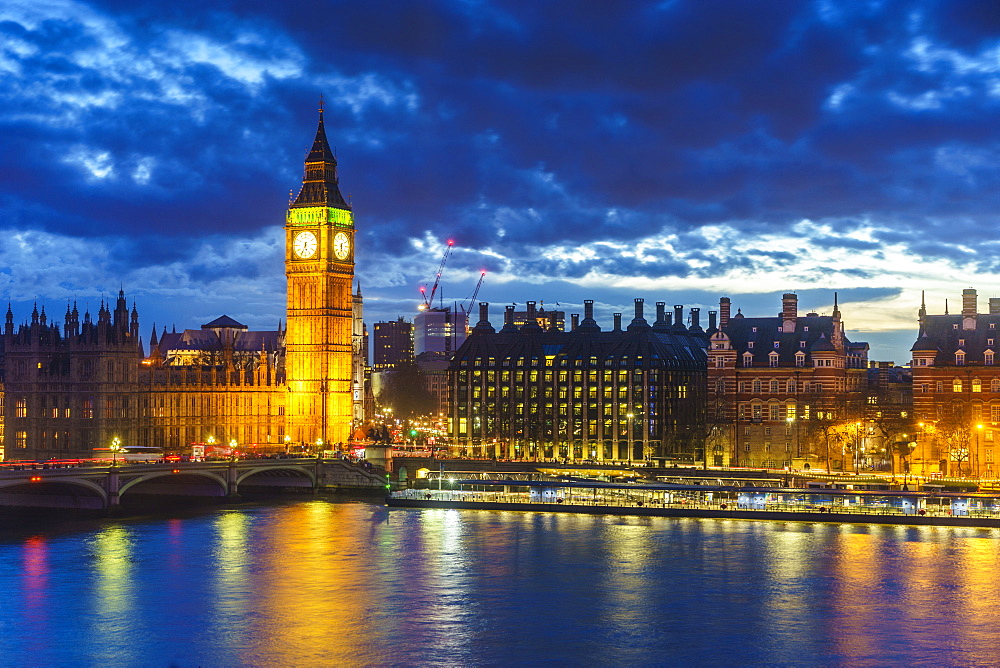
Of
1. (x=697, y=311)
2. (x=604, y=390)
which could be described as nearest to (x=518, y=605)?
(x=604, y=390)

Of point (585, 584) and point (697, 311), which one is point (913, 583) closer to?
point (585, 584)

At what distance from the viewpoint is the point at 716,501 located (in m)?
122

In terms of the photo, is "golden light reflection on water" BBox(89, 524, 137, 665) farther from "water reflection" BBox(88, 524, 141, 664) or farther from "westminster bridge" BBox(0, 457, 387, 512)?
"westminster bridge" BBox(0, 457, 387, 512)

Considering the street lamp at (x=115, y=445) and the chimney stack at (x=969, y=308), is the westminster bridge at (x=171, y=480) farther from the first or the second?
the chimney stack at (x=969, y=308)

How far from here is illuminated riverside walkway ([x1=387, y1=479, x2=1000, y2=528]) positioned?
4471 inches

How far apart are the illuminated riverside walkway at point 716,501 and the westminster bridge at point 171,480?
18.5 meters

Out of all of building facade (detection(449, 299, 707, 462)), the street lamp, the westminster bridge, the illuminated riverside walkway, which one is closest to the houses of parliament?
the street lamp

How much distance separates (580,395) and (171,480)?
47.7 m

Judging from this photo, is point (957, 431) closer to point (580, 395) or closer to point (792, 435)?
point (792, 435)

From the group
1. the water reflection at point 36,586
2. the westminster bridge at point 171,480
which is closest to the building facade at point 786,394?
the westminster bridge at point 171,480

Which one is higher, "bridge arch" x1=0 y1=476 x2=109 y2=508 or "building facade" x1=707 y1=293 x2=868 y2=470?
"building facade" x1=707 y1=293 x2=868 y2=470

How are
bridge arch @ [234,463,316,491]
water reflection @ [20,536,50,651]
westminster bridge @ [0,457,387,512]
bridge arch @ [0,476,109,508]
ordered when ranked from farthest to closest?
bridge arch @ [234,463,316,491] < westminster bridge @ [0,457,387,512] < bridge arch @ [0,476,109,508] < water reflection @ [20,536,50,651]

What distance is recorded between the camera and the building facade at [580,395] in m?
157

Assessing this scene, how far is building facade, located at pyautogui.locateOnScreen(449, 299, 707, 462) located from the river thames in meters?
41.3
